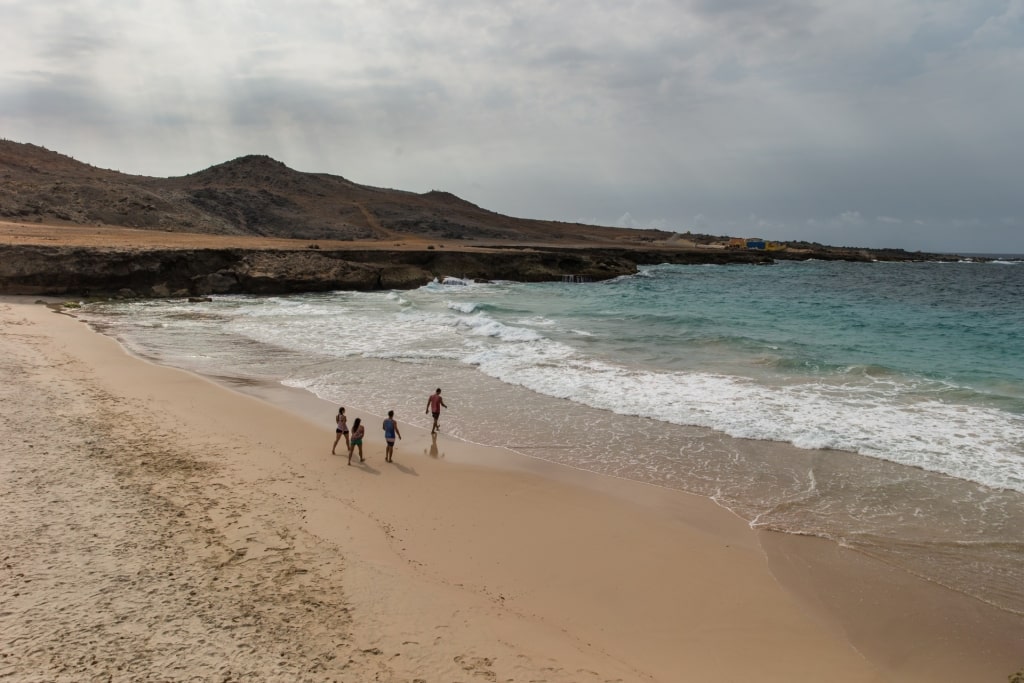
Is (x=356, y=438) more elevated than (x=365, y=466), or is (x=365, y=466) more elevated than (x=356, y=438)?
(x=356, y=438)

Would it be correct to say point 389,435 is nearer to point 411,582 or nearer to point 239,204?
point 411,582

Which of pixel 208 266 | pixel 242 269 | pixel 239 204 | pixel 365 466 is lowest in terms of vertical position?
pixel 365 466

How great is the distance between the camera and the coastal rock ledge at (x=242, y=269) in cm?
2781

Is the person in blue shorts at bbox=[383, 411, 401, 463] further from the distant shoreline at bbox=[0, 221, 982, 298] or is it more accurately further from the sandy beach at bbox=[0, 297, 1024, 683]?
the distant shoreline at bbox=[0, 221, 982, 298]

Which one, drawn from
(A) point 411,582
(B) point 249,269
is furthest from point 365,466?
(B) point 249,269

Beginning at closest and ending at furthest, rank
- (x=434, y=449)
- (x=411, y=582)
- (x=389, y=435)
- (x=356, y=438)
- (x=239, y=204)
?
(x=411, y=582), (x=356, y=438), (x=389, y=435), (x=434, y=449), (x=239, y=204)

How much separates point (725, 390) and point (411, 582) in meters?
10.8

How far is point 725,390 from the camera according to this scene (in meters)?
15.0

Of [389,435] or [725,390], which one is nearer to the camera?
[389,435]

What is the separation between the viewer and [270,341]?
20.4 meters

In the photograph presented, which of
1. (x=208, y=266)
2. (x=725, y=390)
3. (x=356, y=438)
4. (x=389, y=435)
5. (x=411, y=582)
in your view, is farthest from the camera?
(x=208, y=266)

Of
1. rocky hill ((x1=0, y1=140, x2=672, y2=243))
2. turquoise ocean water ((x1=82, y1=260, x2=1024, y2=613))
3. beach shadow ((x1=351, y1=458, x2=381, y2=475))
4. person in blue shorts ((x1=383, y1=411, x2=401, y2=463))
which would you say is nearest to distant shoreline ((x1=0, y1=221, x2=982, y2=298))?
turquoise ocean water ((x1=82, y1=260, x2=1024, y2=613))

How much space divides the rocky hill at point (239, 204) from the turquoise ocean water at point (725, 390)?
26149 mm

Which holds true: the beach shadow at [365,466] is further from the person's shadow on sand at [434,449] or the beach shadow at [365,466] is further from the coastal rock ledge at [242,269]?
the coastal rock ledge at [242,269]
